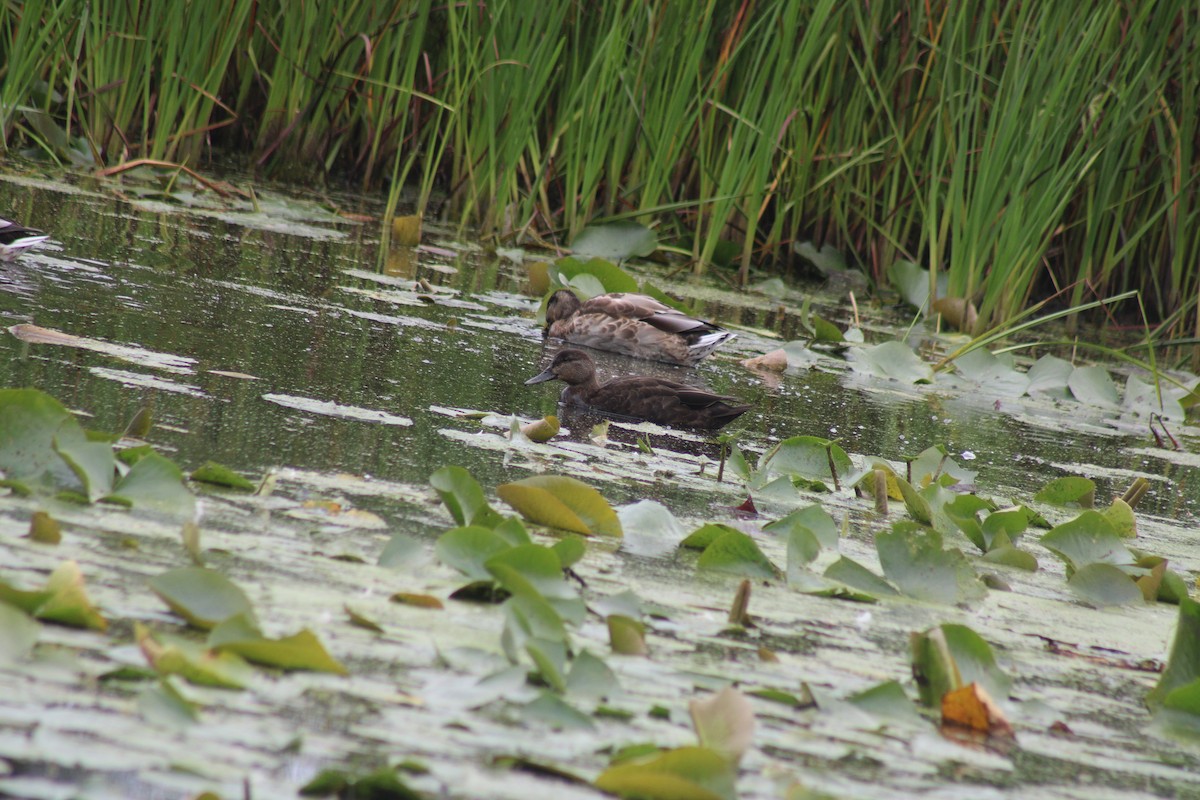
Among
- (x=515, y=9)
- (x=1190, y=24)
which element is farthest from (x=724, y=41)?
(x=1190, y=24)

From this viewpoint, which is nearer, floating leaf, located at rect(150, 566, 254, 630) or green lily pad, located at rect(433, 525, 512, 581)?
floating leaf, located at rect(150, 566, 254, 630)

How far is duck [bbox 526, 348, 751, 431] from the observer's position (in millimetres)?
4742

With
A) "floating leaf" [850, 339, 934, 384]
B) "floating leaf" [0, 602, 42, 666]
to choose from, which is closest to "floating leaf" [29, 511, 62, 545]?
"floating leaf" [0, 602, 42, 666]

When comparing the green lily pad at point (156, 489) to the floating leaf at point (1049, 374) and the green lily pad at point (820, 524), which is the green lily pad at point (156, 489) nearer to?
the green lily pad at point (820, 524)

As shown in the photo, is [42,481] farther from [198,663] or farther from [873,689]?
[873,689]

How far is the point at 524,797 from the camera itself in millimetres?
1706

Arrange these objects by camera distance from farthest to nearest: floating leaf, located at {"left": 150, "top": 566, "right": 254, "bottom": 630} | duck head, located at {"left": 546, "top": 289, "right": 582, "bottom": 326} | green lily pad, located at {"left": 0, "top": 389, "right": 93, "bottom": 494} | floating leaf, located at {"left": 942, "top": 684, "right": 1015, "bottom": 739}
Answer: duck head, located at {"left": 546, "top": 289, "right": 582, "bottom": 326}, green lily pad, located at {"left": 0, "top": 389, "right": 93, "bottom": 494}, floating leaf, located at {"left": 942, "top": 684, "right": 1015, "bottom": 739}, floating leaf, located at {"left": 150, "top": 566, "right": 254, "bottom": 630}

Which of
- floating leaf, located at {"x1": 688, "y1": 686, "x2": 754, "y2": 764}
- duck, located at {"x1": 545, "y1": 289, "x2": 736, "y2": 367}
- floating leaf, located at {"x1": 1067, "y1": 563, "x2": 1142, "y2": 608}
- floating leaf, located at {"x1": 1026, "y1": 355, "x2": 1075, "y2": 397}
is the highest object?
floating leaf, located at {"x1": 688, "y1": 686, "x2": 754, "y2": 764}

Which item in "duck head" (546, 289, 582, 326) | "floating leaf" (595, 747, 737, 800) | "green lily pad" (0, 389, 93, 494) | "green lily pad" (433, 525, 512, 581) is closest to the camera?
"floating leaf" (595, 747, 737, 800)

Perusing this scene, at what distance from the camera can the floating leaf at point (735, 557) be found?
2854mm

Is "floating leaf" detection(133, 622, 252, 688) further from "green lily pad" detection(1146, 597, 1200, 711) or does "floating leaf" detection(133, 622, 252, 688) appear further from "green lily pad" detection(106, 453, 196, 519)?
"green lily pad" detection(1146, 597, 1200, 711)

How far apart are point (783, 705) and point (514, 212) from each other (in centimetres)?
651

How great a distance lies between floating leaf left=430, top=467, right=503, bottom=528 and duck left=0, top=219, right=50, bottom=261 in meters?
2.82

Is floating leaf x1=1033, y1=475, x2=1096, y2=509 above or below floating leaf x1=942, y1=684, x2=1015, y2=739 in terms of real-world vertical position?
below
